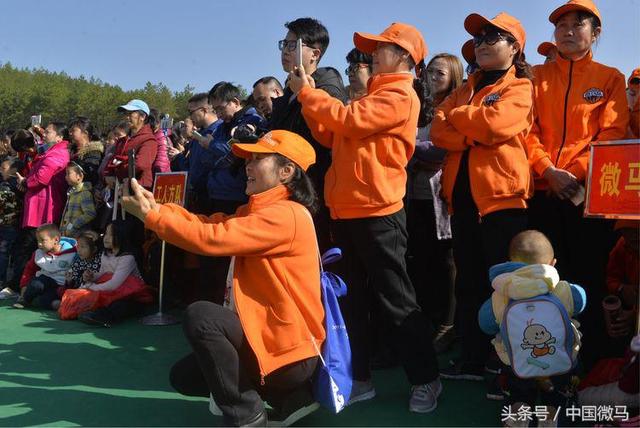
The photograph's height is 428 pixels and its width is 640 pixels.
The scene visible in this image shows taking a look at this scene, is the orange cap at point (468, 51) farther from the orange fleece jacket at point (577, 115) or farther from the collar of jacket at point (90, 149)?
→ the collar of jacket at point (90, 149)

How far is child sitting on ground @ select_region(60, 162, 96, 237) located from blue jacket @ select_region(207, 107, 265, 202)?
2287 mm

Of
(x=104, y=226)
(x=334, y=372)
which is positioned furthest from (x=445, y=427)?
(x=104, y=226)

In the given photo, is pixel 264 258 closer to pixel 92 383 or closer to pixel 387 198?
pixel 387 198

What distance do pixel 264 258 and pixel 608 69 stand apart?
201 cm

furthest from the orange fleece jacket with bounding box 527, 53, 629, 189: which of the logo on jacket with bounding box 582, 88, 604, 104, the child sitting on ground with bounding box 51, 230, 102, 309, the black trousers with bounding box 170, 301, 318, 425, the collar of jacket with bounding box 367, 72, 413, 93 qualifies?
the child sitting on ground with bounding box 51, 230, 102, 309

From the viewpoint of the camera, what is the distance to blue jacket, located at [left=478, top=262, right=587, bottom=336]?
284 centimetres

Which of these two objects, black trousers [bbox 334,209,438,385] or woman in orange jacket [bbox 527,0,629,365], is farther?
woman in orange jacket [bbox 527,0,629,365]

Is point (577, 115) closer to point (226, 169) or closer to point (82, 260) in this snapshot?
point (226, 169)

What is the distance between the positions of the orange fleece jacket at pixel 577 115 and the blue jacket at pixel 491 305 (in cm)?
65

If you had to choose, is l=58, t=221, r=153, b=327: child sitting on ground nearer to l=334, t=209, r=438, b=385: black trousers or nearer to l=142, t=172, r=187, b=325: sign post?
l=142, t=172, r=187, b=325: sign post

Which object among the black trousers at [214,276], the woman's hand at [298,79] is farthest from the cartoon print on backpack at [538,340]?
the black trousers at [214,276]

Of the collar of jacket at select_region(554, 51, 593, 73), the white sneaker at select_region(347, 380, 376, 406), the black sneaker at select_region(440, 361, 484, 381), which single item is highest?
the collar of jacket at select_region(554, 51, 593, 73)

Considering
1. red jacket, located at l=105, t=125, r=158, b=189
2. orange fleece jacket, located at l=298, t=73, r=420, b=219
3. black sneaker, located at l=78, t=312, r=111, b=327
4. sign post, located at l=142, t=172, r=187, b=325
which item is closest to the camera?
orange fleece jacket, located at l=298, t=73, r=420, b=219

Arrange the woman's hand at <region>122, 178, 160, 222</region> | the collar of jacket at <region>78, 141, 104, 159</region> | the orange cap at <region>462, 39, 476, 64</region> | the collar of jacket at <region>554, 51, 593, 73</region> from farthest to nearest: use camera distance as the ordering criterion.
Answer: the collar of jacket at <region>78, 141, 104, 159</region>
the orange cap at <region>462, 39, 476, 64</region>
the collar of jacket at <region>554, 51, 593, 73</region>
the woman's hand at <region>122, 178, 160, 222</region>
